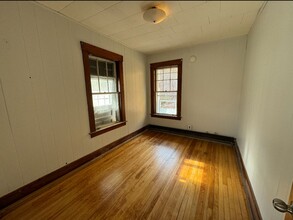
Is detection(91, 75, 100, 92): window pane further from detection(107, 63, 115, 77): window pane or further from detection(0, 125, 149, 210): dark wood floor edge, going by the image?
detection(0, 125, 149, 210): dark wood floor edge

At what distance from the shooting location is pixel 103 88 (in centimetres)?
268

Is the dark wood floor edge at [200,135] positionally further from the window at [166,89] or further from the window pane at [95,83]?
the window pane at [95,83]

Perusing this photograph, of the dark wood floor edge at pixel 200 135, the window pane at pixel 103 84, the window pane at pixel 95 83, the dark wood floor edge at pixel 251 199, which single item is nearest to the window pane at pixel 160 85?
the dark wood floor edge at pixel 200 135

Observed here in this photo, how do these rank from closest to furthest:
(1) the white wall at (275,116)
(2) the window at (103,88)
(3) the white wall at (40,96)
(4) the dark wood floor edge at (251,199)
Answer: (1) the white wall at (275,116)
(4) the dark wood floor edge at (251,199)
(3) the white wall at (40,96)
(2) the window at (103,88)

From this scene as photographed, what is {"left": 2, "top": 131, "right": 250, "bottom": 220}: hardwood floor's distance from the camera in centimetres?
139

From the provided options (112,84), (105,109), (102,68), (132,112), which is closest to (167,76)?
(132,112)

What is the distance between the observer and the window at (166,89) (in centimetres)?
346

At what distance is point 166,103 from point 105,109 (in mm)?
1793

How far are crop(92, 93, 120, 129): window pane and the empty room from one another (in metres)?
0.02

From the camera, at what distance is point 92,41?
7.45 feet

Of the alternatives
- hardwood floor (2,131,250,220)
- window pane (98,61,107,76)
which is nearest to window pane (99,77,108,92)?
window pane (98,61,107,76)

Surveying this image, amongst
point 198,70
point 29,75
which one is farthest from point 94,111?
point 198,70

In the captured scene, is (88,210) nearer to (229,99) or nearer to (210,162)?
(210,162)

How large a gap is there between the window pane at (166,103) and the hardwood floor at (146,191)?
4.74 feet
